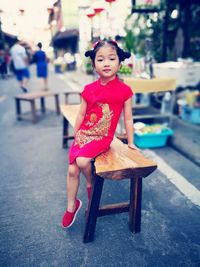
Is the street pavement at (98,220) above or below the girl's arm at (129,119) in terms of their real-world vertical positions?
below

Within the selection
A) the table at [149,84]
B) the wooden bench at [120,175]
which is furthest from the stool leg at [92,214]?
the table at [149,84]

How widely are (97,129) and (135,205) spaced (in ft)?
2.62

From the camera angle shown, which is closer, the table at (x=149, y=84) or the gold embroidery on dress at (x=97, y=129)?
the gold embroidery on dress at (x=97, y=129)

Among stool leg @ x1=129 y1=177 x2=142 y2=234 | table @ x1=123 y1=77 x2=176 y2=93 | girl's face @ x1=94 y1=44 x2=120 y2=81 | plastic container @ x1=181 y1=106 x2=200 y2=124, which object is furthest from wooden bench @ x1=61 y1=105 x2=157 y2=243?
plastic container @ x1=181 y1=106 x2=200 y2=124

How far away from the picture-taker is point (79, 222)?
8.18 ft

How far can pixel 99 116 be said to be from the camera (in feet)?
7.61

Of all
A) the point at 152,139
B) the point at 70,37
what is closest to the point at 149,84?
the point at 152,139

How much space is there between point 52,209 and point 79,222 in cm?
39

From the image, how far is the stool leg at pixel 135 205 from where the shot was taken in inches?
87.3

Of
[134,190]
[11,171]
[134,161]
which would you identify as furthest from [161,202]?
[11,171]

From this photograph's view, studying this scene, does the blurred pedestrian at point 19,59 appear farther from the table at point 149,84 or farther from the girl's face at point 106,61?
the girl's face at point 106,61

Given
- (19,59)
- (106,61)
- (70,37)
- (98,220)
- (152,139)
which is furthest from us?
(70,37)

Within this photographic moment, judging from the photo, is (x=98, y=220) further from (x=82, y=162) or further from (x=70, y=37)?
(x=70, y=37)

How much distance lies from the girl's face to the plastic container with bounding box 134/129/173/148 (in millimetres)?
2181
